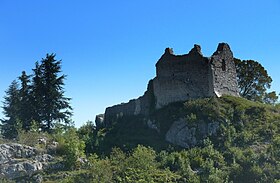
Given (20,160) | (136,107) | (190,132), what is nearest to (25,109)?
(136,107)

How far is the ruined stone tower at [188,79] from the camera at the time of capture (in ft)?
126

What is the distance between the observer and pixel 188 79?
3897cm

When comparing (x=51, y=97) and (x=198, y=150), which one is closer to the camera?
(x=198, y=150)

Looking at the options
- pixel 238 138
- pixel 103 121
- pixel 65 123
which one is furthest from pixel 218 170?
pixel 65 123

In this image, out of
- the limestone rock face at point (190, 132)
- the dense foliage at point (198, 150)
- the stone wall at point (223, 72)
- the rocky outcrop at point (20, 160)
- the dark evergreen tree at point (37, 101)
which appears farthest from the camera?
the dark evergreen tree at point (37, 101)

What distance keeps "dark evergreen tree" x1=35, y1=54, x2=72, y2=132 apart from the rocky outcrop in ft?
41.5

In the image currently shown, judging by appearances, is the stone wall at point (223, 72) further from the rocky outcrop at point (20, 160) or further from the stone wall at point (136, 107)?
the rocky outcrop at point (20, 160)

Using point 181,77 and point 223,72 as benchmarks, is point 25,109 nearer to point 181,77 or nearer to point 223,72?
point 181,77

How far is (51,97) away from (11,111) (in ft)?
25.7

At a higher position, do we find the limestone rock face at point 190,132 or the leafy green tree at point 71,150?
the limestone rock face at point 190,132

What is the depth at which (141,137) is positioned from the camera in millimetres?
37656

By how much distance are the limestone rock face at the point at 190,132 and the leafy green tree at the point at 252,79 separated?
15524 millimetres

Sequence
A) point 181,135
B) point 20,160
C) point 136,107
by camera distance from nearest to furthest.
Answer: point 20,160 < point 181,135 < point 136,107

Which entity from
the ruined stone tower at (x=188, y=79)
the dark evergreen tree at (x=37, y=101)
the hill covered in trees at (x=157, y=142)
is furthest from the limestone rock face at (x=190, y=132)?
the dark evergreen tree at (x=37, y=101)
